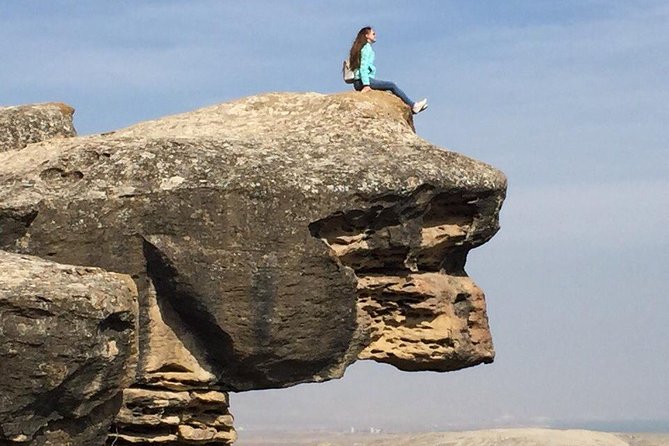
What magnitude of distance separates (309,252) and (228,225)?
1.43 m

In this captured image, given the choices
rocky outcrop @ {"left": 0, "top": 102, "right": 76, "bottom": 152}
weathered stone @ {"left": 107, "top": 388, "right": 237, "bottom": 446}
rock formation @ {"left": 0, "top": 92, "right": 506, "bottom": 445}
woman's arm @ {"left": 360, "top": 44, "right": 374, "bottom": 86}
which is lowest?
weathered stone @ {"left": 107, "top": 388, "right": 237, "bottom": 446}

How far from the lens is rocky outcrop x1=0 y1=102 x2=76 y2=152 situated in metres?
25.7

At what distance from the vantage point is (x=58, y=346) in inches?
772

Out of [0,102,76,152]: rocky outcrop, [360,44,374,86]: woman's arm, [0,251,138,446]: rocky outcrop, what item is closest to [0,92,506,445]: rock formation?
[0,102,76,152]: rocky outcrop

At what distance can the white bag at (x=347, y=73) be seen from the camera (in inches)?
1034

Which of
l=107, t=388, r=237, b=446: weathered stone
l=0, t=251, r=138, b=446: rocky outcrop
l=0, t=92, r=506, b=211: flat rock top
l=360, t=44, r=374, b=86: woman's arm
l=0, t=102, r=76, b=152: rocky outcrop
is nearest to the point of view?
l=0, t=251, r=138, b=446: rocky outcrop

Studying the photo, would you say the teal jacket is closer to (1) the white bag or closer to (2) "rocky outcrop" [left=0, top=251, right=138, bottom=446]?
(1) the white bag

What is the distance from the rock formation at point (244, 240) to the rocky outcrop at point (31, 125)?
1266 millimetres

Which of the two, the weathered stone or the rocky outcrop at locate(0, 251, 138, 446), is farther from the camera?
the weathered stone

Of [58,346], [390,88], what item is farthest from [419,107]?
[58,346]

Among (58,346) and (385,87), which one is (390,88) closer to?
(385,87)

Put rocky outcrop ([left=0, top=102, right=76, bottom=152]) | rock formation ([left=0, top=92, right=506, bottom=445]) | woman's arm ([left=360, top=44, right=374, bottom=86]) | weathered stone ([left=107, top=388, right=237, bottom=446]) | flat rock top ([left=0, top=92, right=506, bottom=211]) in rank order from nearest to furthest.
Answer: rock formation ([left=0, top=92, right=506, bottom=445])
flat rock top ([left=0, top=92, right=506, bottom=211])
weathered stone ([left=107, top=388, right=237, bottom=446])
rocky outcrop ([left=0, top=102, right=76, bottom=152])
woman's arm ([left=360, top=44, right=374, bottom=86])

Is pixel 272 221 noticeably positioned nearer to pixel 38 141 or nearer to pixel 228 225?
pixel 228 225

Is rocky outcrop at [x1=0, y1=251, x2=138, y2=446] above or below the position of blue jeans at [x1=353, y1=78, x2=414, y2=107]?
below
